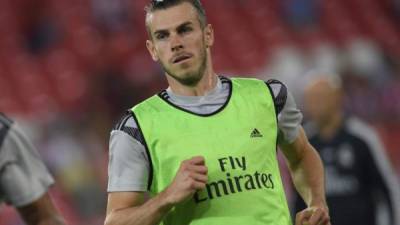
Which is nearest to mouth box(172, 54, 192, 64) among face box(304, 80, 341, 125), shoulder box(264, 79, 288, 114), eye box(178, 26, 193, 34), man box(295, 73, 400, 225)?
eye box(178, 26, 193, 34)

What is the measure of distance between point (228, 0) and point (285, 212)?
10.3 m

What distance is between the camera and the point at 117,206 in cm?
371

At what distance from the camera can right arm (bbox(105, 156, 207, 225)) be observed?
349 cm

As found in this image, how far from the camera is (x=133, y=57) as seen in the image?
12.6 m

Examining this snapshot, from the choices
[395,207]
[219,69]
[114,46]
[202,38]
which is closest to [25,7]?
[114,46]

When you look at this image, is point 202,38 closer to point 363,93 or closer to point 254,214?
point 254,214

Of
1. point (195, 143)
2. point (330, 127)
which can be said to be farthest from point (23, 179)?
point (330, 127)

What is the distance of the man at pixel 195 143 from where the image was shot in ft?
12.3

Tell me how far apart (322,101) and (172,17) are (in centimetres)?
275

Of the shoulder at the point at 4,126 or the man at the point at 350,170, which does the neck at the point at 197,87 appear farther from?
the man at the point at 350,170

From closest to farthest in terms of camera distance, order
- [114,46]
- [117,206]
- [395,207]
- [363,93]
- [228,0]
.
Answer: [117,206] → [395,207] → [363,93] → [114,46] → [228,0]

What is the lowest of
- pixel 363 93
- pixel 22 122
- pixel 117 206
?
pixel 363 93

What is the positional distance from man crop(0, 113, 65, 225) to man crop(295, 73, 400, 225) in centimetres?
288

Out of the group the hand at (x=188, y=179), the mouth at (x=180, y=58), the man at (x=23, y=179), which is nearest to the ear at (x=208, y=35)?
the mouth at (x=180, y=58)
